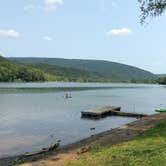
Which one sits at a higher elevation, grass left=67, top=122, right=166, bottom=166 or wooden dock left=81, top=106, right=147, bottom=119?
grass left=67, top=122, right=166, bottom=166

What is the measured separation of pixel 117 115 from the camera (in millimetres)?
65625

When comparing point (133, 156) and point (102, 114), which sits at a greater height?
point (133, 156)

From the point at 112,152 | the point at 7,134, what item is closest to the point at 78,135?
the point at 7,134

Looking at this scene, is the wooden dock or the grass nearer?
the grass

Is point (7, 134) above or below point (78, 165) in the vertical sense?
below

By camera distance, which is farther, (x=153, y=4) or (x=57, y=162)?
(x=153, y=4)

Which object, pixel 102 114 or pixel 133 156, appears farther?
pixel 102 114

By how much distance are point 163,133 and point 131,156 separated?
594 cm

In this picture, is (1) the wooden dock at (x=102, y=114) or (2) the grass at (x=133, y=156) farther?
(1) the wooden dock at (x=102, y=114)

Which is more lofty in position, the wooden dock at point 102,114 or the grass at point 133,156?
the grass at point 133,156

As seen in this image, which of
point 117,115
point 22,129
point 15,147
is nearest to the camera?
point 15,147

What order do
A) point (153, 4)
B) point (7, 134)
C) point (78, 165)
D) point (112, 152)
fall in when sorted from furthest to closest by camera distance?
point (7, 134)
point (153, 4)
point (112, 152)
point (78, 165)

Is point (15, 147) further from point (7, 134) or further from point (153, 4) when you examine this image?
point (153, 4)

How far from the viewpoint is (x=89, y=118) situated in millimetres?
60062
